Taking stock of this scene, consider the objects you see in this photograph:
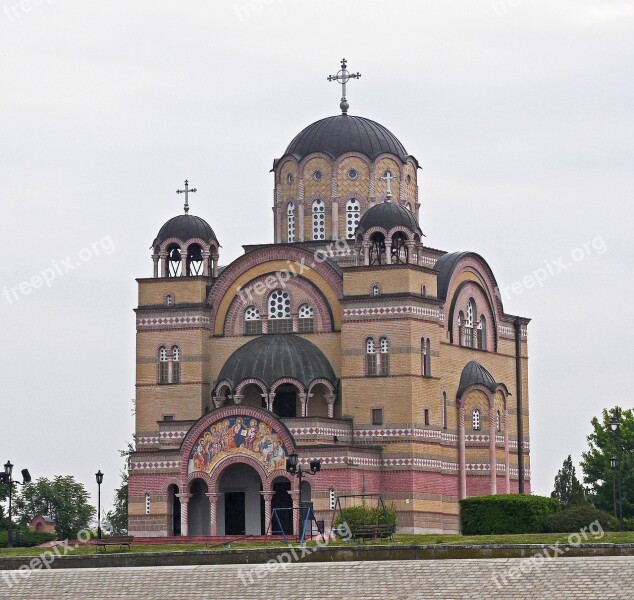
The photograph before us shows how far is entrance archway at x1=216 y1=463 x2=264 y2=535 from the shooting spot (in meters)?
65.0

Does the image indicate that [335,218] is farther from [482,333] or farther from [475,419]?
[475,419]

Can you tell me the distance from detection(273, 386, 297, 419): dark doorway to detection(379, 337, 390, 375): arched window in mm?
3581

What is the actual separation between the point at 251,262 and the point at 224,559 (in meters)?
22.0

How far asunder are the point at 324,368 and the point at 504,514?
885cm

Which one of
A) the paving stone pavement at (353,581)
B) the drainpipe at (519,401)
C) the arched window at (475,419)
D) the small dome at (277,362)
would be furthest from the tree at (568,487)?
the paving stone pavement at (353,581)

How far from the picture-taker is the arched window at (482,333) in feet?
233

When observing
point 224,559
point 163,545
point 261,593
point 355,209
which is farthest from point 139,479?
point 261,593

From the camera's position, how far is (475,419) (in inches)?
2687

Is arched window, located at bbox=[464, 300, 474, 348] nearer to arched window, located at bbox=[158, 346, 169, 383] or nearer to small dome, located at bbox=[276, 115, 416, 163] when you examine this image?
small dome, located at bbox=[276, 115, 416, 163]

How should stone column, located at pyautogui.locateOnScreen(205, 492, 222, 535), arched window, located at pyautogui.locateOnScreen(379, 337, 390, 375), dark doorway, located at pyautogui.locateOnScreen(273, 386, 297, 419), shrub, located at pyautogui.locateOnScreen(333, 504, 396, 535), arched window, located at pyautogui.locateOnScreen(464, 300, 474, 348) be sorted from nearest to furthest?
shrub, located at pyautogui.locateOnScreen(333, 504, 396, 535) < stone column, located at pyautogui.locateOnScreen(205, 492, 222, 535) < arched window, located at pyautogui.locateOnScreen(379, 337, 390, 375) < dark doorway, located at pyautogui.locateOnScreen(273, 386, 297, 419) < arched window, located at pyautogui.locateOnScreen(464, 300, 474, 348)

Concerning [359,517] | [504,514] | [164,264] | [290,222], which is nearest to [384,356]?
[504,514]

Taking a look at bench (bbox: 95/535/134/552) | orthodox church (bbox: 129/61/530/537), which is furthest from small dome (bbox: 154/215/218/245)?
bench (bbox: 95/535/134/552)

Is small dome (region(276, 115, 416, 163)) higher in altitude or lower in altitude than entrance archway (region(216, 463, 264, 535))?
higher

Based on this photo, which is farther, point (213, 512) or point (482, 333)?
point (482, 333)
